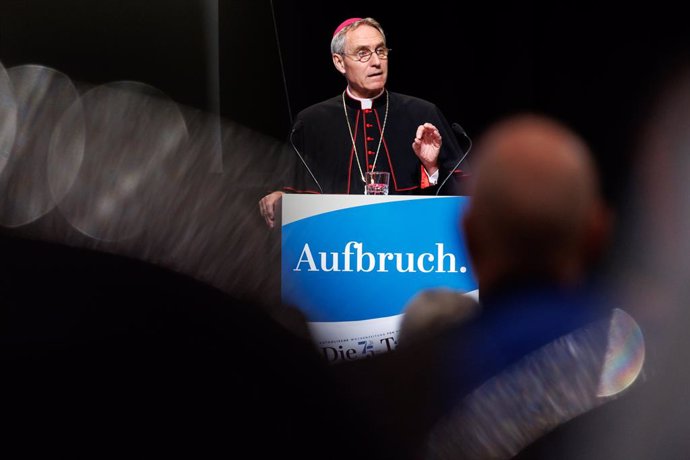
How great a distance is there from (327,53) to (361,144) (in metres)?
0.48

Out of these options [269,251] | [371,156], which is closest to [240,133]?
[371,156]

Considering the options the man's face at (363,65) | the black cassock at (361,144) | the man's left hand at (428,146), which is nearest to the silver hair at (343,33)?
the man's face at (363,65)

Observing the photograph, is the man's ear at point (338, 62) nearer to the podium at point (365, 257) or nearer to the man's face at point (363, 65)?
the man's face at point (363, 65)

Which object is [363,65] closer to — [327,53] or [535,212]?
[327,53]

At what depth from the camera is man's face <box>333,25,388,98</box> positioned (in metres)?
2.62

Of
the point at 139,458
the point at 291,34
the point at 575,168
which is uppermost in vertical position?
the point at 291,34

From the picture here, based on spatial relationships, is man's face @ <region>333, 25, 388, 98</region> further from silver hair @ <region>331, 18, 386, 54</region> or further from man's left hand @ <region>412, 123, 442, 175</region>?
man's left hand @ <region>412, 123, 442, 175</region>

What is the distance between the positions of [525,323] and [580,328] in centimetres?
4

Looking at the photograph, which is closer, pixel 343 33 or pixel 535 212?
pixel 535 212

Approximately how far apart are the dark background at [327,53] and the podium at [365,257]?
2.53 feet

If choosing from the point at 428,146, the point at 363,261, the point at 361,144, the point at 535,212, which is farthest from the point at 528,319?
the point at 361,144

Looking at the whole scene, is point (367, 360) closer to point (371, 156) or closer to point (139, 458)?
point (139, 458)

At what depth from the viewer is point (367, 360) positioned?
545 millimetres

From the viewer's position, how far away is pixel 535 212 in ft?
1.72
